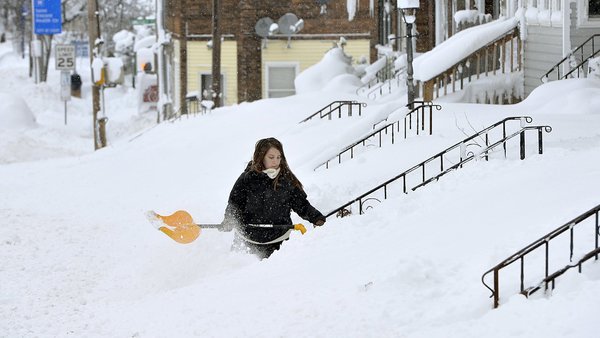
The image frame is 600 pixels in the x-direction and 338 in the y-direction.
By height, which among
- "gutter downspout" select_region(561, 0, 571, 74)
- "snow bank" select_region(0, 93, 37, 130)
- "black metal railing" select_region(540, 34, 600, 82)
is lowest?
"snow bank" select_region(0, 93, 37, 130)

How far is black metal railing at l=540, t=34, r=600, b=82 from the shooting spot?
22347mm

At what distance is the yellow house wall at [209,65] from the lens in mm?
41906

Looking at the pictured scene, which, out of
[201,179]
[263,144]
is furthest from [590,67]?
[263,144]

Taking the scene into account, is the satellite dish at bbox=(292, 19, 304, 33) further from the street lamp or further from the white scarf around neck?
the white scarf around neck

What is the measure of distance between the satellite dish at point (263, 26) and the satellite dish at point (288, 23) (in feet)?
1.13

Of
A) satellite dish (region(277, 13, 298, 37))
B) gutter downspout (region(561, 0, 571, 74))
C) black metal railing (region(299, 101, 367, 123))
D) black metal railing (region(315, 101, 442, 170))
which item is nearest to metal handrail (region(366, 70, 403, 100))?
black metal railing (region(299, 101, 367, 123))

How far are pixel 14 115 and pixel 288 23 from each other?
43.3ft

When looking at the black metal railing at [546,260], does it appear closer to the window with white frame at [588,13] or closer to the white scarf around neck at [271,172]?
the white scarf around neck at [271,172]

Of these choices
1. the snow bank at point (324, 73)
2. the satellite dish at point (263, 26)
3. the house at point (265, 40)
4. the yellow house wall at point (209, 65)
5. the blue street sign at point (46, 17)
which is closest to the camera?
the snow bank at point (324, 73)

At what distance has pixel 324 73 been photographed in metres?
33.6

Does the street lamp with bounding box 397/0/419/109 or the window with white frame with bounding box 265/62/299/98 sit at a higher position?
the street lamp with bounding box 397/0/419/109

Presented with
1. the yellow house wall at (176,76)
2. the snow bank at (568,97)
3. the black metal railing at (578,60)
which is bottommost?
the yellow house wall at (176,76)

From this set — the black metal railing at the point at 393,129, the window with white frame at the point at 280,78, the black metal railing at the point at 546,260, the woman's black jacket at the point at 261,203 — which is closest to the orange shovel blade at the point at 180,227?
the woman's black jacket at the point at 261,203

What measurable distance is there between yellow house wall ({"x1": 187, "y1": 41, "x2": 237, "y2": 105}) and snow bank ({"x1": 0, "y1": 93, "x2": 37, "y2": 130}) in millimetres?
8229
